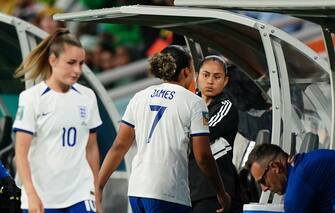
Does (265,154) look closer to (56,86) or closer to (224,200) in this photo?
(224,200)

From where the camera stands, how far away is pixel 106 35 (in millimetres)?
21672

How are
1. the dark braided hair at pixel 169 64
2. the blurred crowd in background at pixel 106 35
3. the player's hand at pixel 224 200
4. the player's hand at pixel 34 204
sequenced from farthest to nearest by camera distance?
1. the blurred crowd in background at pixel 106 35
2. the player's hand at pixel 224 200
3. the dark braided hair at pixel 169 64
4. the player's hand at pixel 34 204

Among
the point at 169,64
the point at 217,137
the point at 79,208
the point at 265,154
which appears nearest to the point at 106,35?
the point at 217,137

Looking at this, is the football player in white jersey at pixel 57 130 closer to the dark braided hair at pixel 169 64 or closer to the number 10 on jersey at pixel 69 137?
the number 10 on jersey at pixel 69 137

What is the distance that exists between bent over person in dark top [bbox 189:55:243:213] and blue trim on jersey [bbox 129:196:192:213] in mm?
780

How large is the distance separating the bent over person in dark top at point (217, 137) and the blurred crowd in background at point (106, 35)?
9.08m

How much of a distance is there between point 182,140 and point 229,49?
8.62 feet

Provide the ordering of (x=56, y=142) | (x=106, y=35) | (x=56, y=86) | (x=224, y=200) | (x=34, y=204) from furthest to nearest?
(x=106, y=35) → (x=224, y=200) → (x=56, y=86) → (x=56, y=142) → (x=34, y=204)

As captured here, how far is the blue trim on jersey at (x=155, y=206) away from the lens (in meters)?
10.1

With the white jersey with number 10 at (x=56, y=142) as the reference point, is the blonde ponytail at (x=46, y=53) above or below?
above

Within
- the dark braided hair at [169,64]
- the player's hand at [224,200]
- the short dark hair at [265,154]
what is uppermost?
the dark braided hair at [169,64]

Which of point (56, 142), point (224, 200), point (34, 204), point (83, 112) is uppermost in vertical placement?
point (83, 112)

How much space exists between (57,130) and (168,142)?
2.91ft

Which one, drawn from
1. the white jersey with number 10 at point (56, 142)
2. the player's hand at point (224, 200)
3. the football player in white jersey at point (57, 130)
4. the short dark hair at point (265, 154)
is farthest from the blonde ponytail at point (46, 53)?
the player's hand at point (224, 200)
